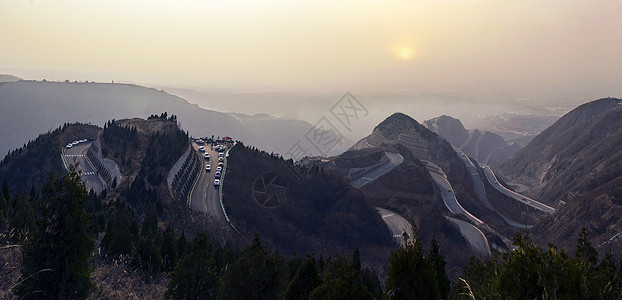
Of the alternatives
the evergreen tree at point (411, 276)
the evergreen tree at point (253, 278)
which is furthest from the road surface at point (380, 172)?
the evergreen tree at point (411, 276)

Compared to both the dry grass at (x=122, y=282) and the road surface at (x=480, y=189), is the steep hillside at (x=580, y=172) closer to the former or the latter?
the road surface at (x=480, y=189)

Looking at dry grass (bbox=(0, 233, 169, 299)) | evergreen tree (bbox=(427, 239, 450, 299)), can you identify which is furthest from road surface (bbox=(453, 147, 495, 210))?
dry grass (bbox=(0, 233, 169, 299))

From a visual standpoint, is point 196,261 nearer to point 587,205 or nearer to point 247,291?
point 247,291

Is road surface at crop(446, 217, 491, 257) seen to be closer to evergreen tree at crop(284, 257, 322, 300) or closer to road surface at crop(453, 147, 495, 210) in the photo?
road surface at crop(453, 147, 495, 210)

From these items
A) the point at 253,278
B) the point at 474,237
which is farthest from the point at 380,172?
the point at 253,278

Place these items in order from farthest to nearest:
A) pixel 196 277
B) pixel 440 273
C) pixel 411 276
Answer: pixel 440 273, pixel 196 277, pixel 411 276

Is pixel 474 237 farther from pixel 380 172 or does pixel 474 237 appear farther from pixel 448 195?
pixel 380 172

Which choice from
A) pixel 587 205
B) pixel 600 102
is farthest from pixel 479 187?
→ pixel 600 102
